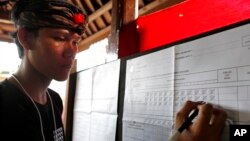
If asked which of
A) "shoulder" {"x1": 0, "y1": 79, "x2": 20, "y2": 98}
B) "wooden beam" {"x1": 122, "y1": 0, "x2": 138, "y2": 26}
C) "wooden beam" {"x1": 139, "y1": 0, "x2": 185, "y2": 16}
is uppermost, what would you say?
"wooden beam" {"x1": 139, "y1": 0, "x2": 185, "y2": 16}

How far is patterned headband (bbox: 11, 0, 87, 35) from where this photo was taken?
32.8 inches

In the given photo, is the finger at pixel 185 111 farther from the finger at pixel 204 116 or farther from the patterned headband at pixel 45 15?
the patterned headband at pixel 45 15

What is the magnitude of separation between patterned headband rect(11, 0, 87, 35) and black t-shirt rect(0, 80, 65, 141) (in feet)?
0.70

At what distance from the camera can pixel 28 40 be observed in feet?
2.81

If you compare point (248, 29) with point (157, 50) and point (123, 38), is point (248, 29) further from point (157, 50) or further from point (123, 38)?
point (123, 38)

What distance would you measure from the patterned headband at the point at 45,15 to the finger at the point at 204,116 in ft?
1.61

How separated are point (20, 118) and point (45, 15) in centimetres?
33

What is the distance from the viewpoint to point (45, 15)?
2.75 feet

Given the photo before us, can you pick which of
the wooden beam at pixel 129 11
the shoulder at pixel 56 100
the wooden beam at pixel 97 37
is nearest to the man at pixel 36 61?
the shoulder at pixel 56 100

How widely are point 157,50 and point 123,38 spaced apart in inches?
12.7

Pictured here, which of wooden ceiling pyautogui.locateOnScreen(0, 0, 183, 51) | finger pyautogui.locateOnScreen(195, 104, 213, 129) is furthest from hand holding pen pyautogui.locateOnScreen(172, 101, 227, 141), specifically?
wooden ceiling pyautogui.locateOnScreen(0, 0, 183, 51)

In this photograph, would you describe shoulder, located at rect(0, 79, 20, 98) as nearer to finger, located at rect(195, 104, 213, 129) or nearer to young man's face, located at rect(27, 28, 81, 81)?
young man's face, located at rect(27, 28, 81, 81)

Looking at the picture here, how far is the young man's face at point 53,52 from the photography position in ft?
2.71

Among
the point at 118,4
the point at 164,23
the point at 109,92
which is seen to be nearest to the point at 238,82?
the point at 164,23
